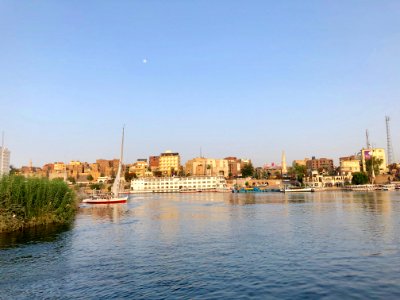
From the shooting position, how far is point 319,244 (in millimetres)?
31797

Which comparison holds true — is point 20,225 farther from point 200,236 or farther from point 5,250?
point 200,236

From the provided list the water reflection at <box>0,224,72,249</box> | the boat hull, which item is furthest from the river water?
the boat hull

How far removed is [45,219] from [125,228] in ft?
34.5

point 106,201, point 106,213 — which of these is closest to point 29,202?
point 106,213

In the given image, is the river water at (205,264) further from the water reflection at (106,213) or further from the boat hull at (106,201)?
the boat hull at (106,201)

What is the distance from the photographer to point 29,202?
44406 millimetres

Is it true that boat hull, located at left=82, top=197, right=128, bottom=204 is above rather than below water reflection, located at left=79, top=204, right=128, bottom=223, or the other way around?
above

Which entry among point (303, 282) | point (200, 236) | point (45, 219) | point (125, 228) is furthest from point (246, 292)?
point (45, 219)

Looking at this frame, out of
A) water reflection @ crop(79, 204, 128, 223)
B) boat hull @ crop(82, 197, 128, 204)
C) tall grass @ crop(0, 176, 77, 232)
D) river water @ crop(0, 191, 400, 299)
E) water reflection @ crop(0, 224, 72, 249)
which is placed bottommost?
water reflection @ crop(79, 204, 128, 223)

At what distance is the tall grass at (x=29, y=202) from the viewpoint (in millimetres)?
40844

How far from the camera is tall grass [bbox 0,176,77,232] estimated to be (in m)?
40.8

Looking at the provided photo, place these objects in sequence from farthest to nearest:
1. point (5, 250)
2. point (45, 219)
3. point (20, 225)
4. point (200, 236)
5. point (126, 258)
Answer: point (45, 219) → point (20, 225) → point (200, 236) → point (5, 250) → point (126, 258)

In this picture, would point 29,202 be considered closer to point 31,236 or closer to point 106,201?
point 31,236

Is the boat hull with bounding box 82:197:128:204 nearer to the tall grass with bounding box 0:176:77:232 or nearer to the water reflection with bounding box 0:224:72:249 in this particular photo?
the tall grass with bounding box 0:176:77:232
